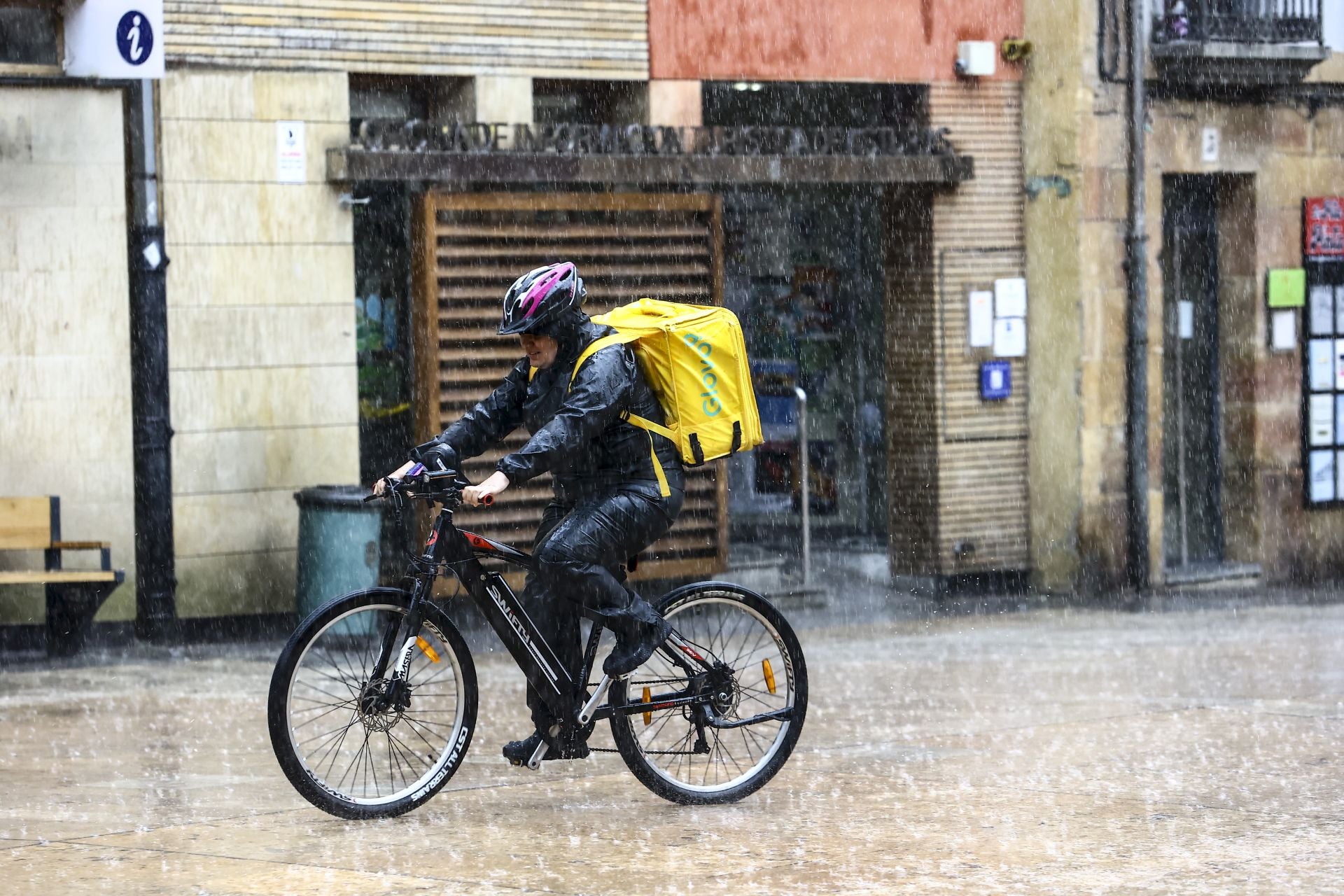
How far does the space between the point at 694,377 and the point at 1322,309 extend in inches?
414

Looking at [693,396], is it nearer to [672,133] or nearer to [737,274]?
[672,133]

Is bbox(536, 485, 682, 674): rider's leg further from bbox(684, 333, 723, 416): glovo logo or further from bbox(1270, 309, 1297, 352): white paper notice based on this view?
bbox(1270, 309, 1297, 352): white paper notice

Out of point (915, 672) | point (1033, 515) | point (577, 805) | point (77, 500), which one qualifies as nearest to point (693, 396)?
point (577, 805)

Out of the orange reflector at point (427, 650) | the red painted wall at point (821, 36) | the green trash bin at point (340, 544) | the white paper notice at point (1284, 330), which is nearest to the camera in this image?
the orange reflector at point (427, 650)

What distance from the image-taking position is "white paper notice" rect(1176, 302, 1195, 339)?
15938 mm

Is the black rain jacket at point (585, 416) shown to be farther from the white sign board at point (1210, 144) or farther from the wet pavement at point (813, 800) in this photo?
the white sign board at point (1210, 144)

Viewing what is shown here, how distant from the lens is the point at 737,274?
15.2 metres

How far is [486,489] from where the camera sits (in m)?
6.38

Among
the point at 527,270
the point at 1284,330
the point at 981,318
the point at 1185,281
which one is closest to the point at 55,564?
the point at 527,270

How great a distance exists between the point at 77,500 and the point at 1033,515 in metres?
6.84

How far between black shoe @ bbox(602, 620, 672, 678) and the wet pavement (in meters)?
0.50

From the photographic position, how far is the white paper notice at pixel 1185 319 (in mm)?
15938

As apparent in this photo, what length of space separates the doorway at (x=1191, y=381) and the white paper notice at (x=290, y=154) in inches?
269

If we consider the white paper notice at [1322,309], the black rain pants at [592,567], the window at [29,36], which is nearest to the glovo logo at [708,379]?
the black rain pants at [592,567]
